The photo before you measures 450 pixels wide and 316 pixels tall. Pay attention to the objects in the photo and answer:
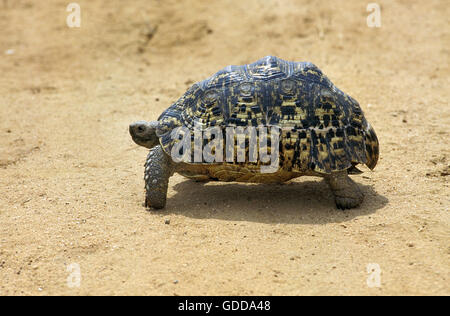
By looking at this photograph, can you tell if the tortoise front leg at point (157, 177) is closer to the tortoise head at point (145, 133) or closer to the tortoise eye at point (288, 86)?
the tortoise head at point (145, 133)

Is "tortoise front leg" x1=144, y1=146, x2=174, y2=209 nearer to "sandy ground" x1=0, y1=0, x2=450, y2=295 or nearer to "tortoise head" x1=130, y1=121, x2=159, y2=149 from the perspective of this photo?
"sandy ground" x1=0, y1=0, x2=450, y2=295

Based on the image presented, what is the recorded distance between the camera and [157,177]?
619cm

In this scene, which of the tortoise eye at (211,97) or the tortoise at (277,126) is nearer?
the tortoise at (277,126)

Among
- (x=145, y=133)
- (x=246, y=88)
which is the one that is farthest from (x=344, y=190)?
(x=145, y=133)

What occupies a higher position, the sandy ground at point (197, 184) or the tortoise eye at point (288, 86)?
the tortoise eye at point (288, 86)

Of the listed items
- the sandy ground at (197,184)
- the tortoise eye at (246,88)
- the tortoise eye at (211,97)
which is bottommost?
the sandy ground at (197,184)

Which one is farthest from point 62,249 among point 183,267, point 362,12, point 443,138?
point 362,12

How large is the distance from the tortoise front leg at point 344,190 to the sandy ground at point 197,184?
0.14m

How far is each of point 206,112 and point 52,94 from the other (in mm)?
5966

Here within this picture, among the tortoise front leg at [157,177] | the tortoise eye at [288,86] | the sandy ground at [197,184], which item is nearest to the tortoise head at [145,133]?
the tortoise front leg at [157,177]

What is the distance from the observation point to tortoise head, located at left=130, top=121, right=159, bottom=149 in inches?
258

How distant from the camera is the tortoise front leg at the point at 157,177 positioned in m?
6.18

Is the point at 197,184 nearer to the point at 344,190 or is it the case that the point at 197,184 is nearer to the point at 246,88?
the point at 246,88
